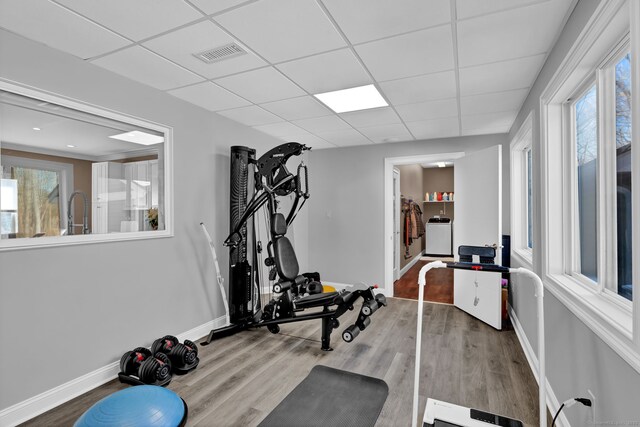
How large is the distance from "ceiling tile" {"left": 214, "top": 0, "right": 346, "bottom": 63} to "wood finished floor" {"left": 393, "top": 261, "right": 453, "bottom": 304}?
414cm

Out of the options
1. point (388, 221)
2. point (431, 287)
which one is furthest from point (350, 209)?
point (431, 287)

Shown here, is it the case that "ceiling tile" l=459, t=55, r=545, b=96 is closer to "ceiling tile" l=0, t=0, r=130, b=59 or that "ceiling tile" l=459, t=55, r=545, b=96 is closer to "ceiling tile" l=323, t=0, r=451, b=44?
"ceiling tile" l=323, t=0, r=451, b=44

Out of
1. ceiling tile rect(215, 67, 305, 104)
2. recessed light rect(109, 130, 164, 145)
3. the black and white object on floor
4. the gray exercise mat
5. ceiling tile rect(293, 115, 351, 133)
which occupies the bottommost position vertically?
the gray exercise mat

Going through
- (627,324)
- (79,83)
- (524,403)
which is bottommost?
(524,403)

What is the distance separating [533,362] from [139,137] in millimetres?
3999

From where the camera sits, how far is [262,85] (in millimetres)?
2814

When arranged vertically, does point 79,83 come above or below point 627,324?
above

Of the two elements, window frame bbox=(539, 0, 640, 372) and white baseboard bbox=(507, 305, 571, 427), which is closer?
window frame bbox=(539, 0, 640, 372)

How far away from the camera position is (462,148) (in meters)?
4.66

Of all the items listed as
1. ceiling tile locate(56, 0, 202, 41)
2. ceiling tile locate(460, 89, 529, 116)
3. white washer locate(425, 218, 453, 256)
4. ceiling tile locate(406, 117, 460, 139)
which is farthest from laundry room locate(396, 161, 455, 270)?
ceiling tile locate(56, 0, 202, 41)

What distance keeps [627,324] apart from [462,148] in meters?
3.77

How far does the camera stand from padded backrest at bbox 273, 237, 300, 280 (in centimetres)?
323

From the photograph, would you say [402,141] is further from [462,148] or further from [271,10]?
[271,10]

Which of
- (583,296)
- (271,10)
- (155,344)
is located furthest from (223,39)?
(583,296)
